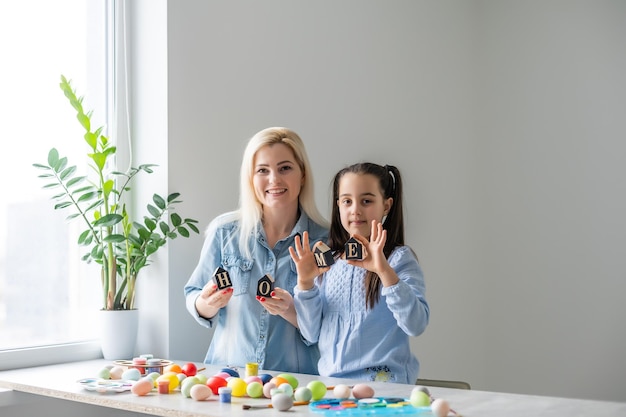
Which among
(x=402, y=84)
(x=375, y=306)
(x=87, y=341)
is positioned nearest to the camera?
(x=375, y=306)

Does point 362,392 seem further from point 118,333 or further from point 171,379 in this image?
point 118,333

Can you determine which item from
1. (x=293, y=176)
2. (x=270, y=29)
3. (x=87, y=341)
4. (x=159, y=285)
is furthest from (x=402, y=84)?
(x=87, y=341)

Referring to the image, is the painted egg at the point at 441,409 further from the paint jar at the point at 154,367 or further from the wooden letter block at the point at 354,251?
the paint jar at the point at 154,367

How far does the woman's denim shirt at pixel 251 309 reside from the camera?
254 centimetres

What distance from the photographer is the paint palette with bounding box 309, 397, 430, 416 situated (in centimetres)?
156

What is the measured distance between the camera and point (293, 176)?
2.59 m

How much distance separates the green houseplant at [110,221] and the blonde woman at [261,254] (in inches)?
6.7

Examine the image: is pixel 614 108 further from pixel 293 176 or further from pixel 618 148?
pixel 293 176

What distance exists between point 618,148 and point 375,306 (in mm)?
2283

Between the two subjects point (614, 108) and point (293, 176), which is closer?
point (293, 176)

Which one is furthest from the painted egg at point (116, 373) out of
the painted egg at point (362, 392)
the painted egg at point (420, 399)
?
the painted egg at point (420, 399)

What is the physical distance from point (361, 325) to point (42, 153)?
1289mm

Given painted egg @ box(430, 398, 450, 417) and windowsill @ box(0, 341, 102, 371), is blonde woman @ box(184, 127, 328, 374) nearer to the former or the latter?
windowsill @ box(0, 341, 102, 371)

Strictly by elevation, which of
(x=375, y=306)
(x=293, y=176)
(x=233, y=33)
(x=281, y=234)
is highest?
(x=233, y=33)
